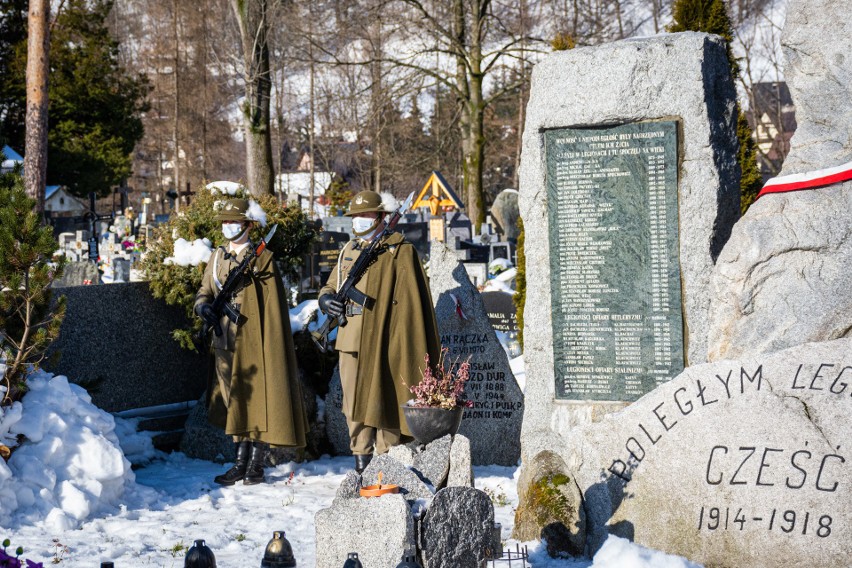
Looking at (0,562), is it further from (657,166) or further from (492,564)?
(657,166)

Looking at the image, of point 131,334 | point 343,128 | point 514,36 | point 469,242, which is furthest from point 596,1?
point 131,334

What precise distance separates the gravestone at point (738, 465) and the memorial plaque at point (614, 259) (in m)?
1.25

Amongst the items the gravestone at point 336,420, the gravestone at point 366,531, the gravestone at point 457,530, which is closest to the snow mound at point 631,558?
the gravestone at point 457,530

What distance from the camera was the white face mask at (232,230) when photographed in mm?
7762

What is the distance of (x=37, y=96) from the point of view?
13797mm

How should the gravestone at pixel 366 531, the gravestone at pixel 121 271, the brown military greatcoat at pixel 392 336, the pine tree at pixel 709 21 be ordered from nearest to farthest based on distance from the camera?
the gravestone at pixel 366 531 → the brown military greatcoat at pixel 392 336 → the pine tree at pixel 709 21 → the gravestone at pixel 121 271

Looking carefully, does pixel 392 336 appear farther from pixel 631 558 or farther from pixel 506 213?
pixel 506 213

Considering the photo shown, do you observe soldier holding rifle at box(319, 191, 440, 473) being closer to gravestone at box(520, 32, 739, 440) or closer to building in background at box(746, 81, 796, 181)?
gravestone at box(520, 32, 739, 440)

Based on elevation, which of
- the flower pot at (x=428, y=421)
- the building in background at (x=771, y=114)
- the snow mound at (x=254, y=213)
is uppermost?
the building in background at (x=771, y=114)

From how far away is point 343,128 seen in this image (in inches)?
1580

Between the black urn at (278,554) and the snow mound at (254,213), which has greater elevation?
the snow mound at (254,213)

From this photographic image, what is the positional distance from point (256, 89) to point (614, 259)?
8.28 meters

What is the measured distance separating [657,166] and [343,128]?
34.2m

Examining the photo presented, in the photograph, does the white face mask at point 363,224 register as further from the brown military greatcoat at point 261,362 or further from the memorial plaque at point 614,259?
the memorial plaque at point 614,259
